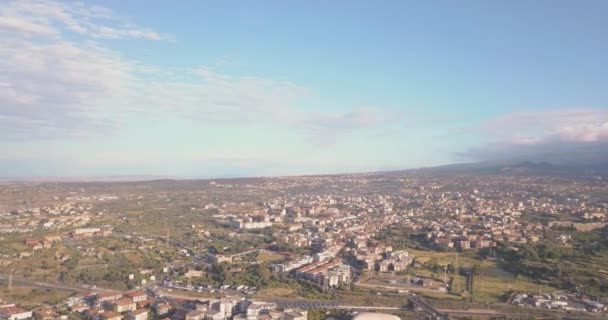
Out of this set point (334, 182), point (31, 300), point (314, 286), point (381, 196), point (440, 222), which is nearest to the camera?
point (31, 300)

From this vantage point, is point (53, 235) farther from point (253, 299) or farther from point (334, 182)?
A: point (334, 182)

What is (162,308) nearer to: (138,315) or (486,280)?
(138,315)

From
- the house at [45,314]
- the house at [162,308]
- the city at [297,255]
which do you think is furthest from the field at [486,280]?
the house at [45,314]

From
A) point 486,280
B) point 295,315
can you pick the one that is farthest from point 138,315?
point 486,280

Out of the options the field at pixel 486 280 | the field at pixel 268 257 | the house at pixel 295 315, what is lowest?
the field at pixel 486 280

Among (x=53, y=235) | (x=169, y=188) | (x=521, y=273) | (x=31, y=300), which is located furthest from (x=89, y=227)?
(x=169, y=188)

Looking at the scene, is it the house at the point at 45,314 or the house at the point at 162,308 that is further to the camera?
the house at the point at 162,308

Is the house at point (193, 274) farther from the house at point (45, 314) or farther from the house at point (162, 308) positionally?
the house at point (45, 314)

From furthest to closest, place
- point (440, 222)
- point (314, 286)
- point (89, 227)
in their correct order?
point (440, 222)
point (89, 227)
point (314, 286)
